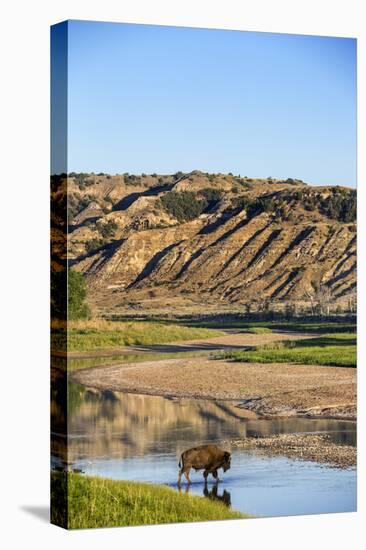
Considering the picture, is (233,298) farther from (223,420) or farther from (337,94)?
(337,94)

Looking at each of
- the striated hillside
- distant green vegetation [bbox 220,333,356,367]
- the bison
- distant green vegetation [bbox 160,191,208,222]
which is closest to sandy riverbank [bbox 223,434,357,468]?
the bison

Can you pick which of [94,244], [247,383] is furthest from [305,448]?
[94,244]

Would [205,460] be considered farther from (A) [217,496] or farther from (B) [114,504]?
(B) [114,504]

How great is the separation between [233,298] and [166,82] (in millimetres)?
2497

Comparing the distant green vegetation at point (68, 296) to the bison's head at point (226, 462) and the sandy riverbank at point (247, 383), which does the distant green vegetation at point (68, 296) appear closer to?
the sandy riverbank at point (247, 383)

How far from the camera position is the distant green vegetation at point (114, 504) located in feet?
56.7

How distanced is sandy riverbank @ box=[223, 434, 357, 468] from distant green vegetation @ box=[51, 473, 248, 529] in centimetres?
95

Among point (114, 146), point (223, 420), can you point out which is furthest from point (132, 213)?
point (223, 420)

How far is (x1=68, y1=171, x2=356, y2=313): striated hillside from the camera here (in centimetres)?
1811

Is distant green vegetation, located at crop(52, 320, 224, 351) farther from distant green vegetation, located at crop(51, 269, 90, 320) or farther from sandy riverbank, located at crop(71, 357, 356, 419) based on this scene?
sandy riverbank, located at crop(71, 357, 356, 419)

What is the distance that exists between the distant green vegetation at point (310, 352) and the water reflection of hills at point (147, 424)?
0.64 m

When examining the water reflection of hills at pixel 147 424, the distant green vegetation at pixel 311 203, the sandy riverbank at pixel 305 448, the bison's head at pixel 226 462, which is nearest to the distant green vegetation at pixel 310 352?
the water reflection of hills at pixel 147 424

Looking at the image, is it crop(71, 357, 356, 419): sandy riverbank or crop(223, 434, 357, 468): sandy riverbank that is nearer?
crop(71, 357, 356, 419): sandy riverbank

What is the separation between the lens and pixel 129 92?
59.4ft
